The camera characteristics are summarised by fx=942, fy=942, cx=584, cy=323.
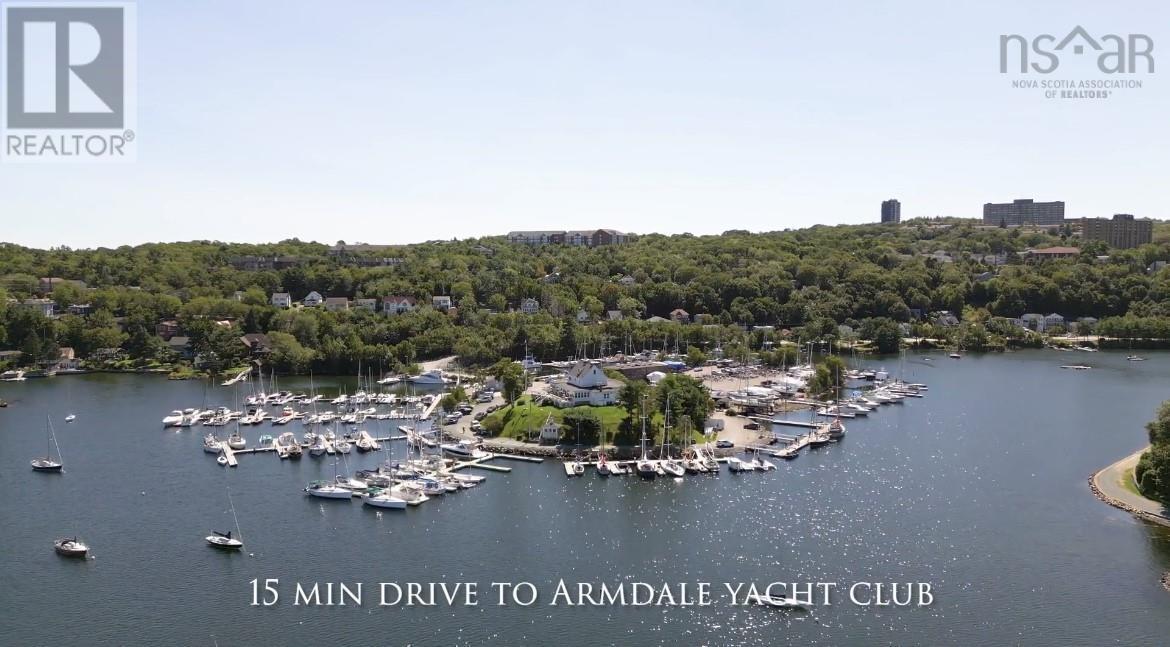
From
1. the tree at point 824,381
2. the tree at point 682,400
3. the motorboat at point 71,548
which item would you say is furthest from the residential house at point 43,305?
the tree at point 824,381

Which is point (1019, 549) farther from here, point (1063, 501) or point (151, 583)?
point (151, 583)

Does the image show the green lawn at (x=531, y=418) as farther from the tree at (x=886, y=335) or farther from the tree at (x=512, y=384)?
the tree at (x=886, y=335)

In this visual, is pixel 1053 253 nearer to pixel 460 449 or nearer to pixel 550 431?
pixel 550 431

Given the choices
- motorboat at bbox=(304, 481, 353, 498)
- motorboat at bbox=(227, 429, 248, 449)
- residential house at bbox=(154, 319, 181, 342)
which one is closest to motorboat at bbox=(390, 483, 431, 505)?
motorboat at bbox=(304, 481, 353, 498)

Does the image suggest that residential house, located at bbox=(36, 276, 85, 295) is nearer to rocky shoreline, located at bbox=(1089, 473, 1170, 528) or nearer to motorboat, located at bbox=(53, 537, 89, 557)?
motorboat, located at bbox=(53, 537, 89, 557)

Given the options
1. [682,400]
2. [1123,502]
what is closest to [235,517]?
[682,400]

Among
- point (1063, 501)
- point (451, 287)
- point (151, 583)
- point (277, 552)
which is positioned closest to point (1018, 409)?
point (1063, 501)
